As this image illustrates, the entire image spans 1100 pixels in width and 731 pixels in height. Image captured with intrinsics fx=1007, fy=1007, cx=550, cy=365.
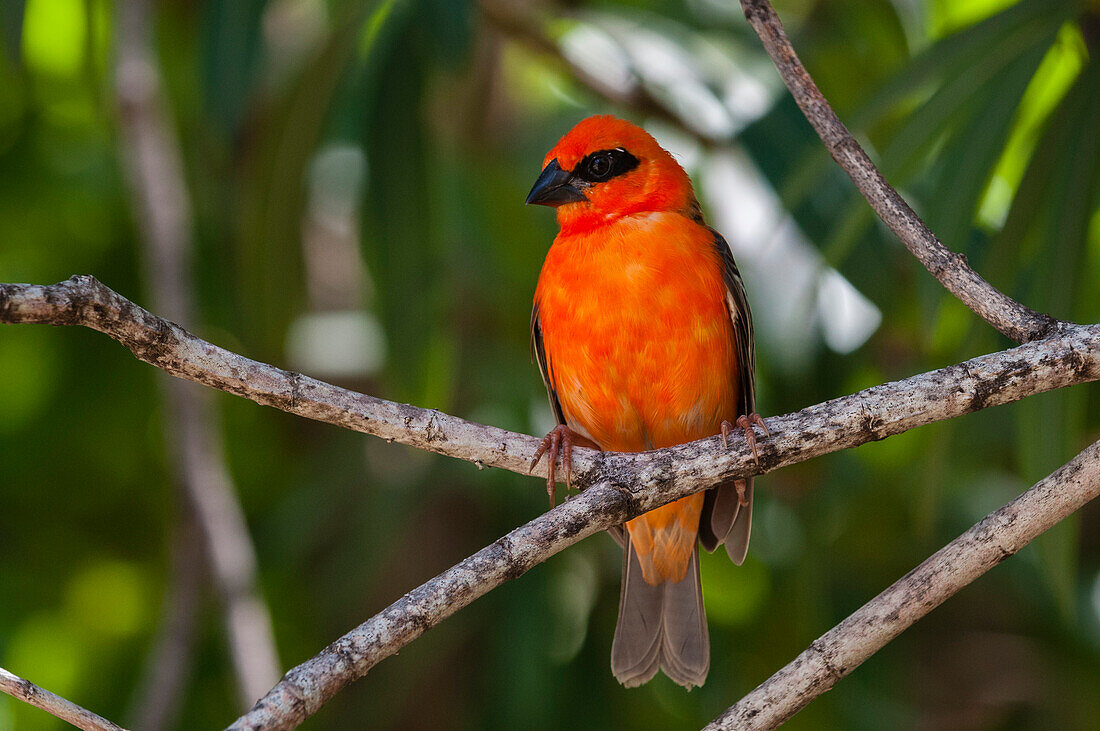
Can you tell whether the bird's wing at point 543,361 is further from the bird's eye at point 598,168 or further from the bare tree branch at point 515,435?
the bare tree branch at point 515,435

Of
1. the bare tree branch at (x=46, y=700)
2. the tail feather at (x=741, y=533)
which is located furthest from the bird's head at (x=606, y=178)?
the bare tree branch at (x=46, y=700)

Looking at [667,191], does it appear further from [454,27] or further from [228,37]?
[228,37]

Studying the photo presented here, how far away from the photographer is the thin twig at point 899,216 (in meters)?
1.84

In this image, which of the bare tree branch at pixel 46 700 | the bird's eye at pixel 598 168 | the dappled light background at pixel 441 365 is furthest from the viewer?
the dappled light background at pixel 441 365

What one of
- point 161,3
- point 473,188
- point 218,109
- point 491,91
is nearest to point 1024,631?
point 473,188

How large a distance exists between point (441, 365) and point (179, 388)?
0.96 m

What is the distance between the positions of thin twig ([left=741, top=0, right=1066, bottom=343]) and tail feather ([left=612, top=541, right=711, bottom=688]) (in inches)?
69.1

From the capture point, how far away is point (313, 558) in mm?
5336

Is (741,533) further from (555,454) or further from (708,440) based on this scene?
(708,440)

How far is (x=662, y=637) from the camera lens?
11.0ft

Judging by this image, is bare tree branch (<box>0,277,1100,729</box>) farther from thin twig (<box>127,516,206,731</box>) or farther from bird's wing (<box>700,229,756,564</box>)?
thin twig (<box>127,516,206,731</box>)

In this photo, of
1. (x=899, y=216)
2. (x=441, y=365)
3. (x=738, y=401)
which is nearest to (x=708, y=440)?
(x=899, y=216)

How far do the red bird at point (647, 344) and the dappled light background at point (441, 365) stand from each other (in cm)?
66

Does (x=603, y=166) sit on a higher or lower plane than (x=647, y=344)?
higher
